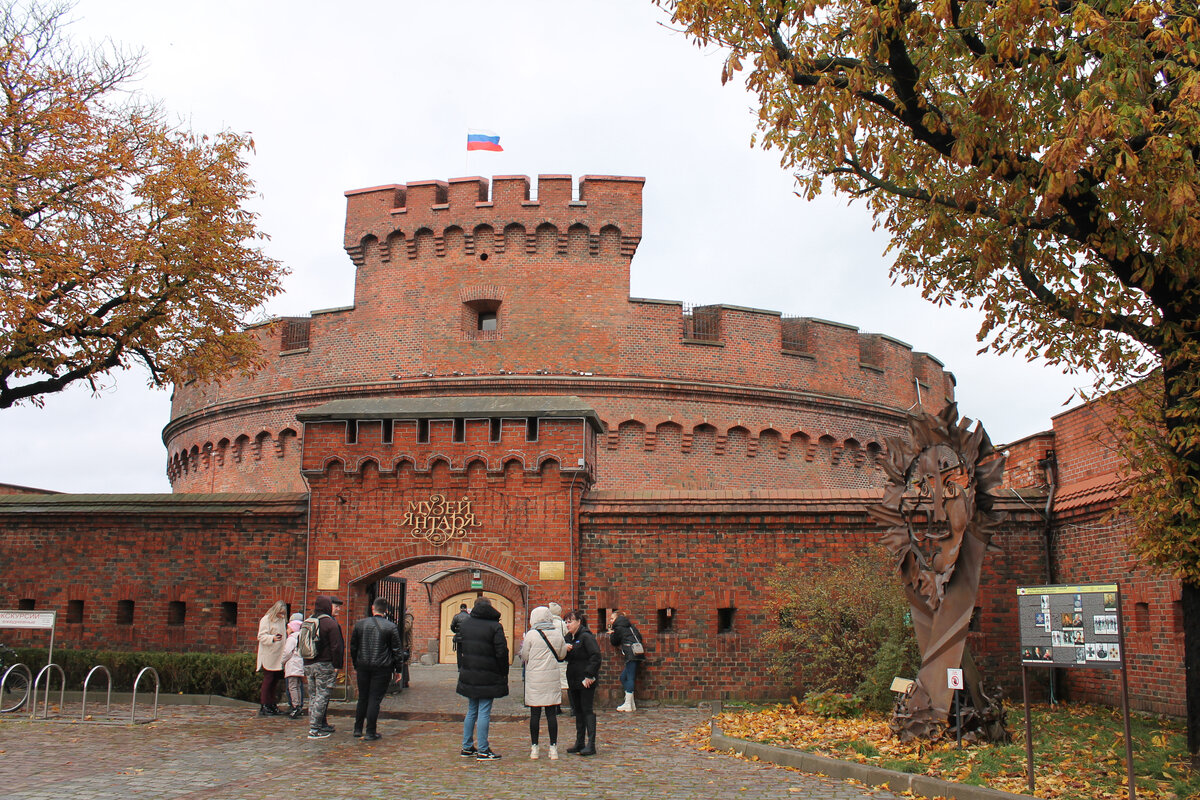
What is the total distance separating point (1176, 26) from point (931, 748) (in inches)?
265

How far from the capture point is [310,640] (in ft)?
37.8

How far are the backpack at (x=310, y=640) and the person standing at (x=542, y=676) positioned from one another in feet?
9.09

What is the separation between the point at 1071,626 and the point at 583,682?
500cm

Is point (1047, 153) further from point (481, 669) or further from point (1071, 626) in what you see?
point (481, 669)

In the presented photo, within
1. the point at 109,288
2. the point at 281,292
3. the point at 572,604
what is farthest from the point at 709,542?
the point at 109,288

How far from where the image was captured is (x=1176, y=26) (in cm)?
757

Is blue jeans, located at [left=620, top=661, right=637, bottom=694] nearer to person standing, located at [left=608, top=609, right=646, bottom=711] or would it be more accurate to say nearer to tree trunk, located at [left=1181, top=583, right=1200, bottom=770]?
person standing, located at [left=608, top=609, right=646, bottom=711]

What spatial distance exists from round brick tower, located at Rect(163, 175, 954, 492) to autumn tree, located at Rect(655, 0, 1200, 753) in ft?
40.0

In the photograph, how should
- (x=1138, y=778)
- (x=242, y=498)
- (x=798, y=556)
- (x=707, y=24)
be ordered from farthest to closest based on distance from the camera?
1. (x=242, y=498)
2. (x=798, y=556)
3. (x=707, y=24)
4. (x=1138, y=778)

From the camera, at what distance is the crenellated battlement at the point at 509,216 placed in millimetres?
22828

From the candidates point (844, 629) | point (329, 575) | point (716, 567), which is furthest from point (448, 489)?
point (844, 629)

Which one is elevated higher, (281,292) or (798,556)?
(281,292)

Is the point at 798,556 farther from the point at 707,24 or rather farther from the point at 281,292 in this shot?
the point at 281,292

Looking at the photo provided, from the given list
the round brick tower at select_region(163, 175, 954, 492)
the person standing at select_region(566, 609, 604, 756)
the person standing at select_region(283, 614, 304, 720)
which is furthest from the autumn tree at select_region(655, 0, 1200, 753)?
the round brick tower at select_region(163, 175, 954, 492)
